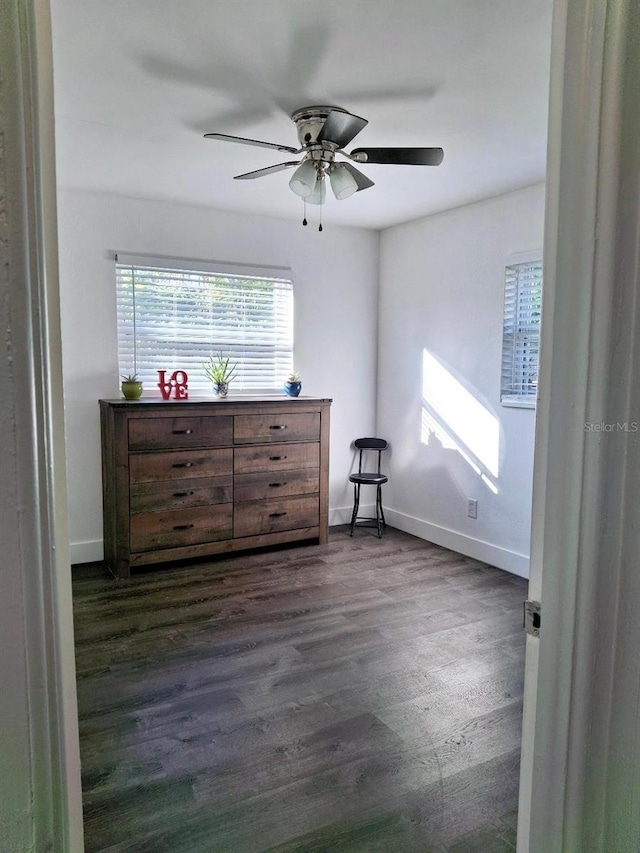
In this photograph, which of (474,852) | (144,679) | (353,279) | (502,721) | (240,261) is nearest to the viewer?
(474,852)

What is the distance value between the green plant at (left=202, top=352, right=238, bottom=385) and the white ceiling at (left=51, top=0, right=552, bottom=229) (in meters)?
1.29

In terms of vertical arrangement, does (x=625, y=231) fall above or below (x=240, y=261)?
below

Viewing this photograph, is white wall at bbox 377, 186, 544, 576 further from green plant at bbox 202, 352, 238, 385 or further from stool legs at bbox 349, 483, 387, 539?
green plant at bbox 202, 352, 238, 385

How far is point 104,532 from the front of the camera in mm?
3869

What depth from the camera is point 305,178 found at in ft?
8.34

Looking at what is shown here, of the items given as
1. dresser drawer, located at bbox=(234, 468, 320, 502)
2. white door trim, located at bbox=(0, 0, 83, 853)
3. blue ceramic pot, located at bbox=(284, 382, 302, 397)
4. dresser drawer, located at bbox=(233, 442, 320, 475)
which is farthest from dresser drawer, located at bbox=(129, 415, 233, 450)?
white door trim, located at bbox=(0, 0, 83, 853)

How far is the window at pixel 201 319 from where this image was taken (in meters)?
3.91

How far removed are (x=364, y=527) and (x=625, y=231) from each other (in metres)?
4.23

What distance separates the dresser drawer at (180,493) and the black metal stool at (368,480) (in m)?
1.12

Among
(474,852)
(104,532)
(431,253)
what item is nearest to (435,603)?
(474,852)

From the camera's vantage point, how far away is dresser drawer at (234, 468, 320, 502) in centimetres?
397

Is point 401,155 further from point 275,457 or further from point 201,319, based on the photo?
point 275,457

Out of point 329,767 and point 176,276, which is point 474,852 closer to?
point 329,767

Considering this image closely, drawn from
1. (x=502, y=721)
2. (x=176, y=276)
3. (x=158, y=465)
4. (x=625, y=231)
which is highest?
(x=176, y=276)
